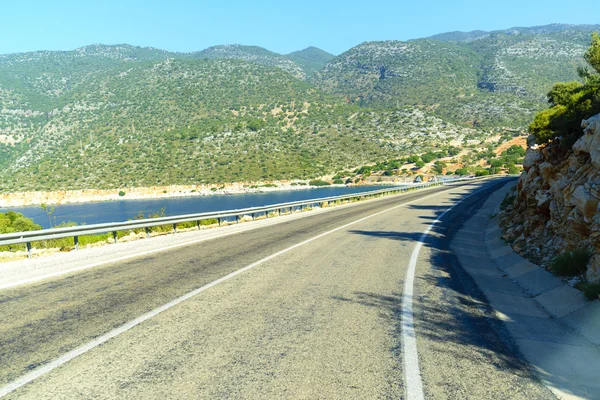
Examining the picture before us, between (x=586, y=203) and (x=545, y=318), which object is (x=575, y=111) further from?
(x=545, y=318)

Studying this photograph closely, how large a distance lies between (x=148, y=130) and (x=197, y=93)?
71.0 ft

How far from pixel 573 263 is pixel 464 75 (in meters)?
145

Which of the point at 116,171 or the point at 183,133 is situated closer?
the point at 116,171

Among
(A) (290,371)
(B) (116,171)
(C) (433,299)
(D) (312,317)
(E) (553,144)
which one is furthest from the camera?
(B) (116,171)

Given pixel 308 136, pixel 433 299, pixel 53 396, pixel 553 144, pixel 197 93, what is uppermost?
pixel 197 93

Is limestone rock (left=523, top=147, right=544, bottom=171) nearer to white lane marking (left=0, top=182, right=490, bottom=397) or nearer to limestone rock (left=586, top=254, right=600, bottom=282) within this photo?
limestone rock (left=586, top=254, right=600, bottom=282)

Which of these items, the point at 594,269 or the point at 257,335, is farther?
the point at 594,269

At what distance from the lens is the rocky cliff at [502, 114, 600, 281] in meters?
8.62

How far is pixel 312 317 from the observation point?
601cm

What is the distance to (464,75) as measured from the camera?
5512 inches

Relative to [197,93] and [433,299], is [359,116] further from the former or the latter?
[433,299]

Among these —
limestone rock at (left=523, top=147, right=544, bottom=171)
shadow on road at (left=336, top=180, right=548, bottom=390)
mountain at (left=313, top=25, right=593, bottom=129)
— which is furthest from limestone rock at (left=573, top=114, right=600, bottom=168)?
mountain at (left=313, top=25, right=593, bottom=129)

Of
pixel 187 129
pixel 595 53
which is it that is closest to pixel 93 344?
pixel 595 53

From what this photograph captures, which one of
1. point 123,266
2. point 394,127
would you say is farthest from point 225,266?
point 394,127
